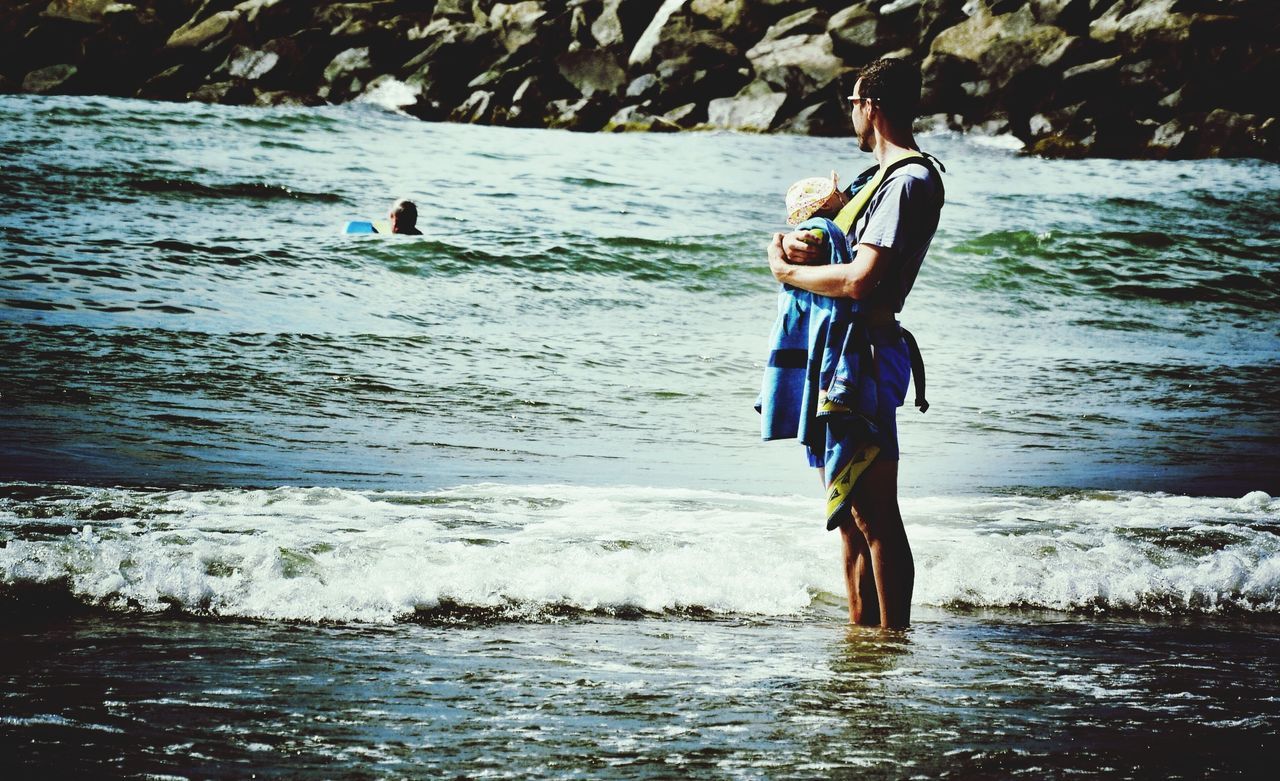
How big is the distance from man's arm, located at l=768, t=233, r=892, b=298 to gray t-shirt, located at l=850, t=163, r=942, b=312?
38 millimetres

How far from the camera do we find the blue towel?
3420mm

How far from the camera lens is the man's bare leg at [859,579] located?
12.0ft

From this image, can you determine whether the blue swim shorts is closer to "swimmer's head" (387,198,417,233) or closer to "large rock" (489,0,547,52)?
"swimmer's head" (387,198,417,233)

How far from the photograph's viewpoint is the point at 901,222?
334 centimetres

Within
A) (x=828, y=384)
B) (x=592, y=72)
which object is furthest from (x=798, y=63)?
(x=828, y=384)

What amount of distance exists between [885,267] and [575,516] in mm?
2218

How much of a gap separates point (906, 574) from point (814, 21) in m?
32.5

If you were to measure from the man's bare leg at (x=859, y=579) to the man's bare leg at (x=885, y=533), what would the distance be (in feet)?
0.12

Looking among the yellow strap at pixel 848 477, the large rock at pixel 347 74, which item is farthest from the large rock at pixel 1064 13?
the yellow strap at pixel 848 477

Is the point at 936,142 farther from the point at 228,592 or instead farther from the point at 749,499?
the point at 228,592

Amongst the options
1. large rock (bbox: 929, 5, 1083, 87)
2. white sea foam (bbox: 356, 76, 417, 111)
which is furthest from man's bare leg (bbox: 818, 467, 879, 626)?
white sea foam (bbox: 356, 76, 417, 111)

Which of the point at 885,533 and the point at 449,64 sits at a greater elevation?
the point at 449,64

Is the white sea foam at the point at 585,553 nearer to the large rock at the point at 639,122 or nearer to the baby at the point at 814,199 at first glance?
the baby at the point at 814,199

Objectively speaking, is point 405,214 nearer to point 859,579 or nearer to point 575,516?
point 575,516
